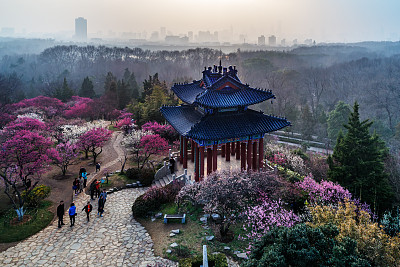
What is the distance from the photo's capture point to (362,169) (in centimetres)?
1844

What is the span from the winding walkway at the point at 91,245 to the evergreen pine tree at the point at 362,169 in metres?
13.0

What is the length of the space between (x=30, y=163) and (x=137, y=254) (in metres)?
9.34

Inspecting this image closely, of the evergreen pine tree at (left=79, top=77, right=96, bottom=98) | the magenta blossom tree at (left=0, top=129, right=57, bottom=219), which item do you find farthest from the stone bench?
the evergreen pine tree at (left=79, top=77, right=96, bottom=98)

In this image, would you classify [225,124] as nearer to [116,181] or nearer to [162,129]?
[116,181]

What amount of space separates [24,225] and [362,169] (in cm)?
1979

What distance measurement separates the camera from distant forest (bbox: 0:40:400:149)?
4562 centimetres

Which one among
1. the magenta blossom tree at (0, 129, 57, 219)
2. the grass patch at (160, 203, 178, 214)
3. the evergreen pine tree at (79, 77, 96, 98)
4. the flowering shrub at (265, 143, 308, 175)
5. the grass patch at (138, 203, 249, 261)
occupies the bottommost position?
the grass patch at (138, 203, 249, 261)

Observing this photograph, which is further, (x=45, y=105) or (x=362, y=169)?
(x=45, y=105)

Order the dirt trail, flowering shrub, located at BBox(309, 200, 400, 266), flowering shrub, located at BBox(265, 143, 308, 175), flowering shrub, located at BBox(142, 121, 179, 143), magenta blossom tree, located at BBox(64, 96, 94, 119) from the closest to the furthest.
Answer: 1. flowering shrub, located at BBox(309, 200, 400, 266)
2. the dirt trail
3. flowering shrub, located at BBox(265, 143, 308, 175)
4. flowering shrub, located at BBox(142, 121, 179, 143)
5. magenta blossom tree, located at BBox(64, 96, 94, 119)

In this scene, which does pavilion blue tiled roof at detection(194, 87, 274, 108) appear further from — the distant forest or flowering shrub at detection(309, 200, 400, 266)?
the distant forest

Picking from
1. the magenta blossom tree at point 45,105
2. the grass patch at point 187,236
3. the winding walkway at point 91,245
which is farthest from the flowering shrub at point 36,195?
the magenta blossom tree at point 45,105

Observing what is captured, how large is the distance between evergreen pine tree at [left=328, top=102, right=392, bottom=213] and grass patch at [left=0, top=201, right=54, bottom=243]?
17.5m

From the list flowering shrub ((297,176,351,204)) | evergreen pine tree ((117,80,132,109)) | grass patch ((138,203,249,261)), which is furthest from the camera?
evergreen pine tree ((117,80,132,109))

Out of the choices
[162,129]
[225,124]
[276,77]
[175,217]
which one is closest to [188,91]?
[225,124]
